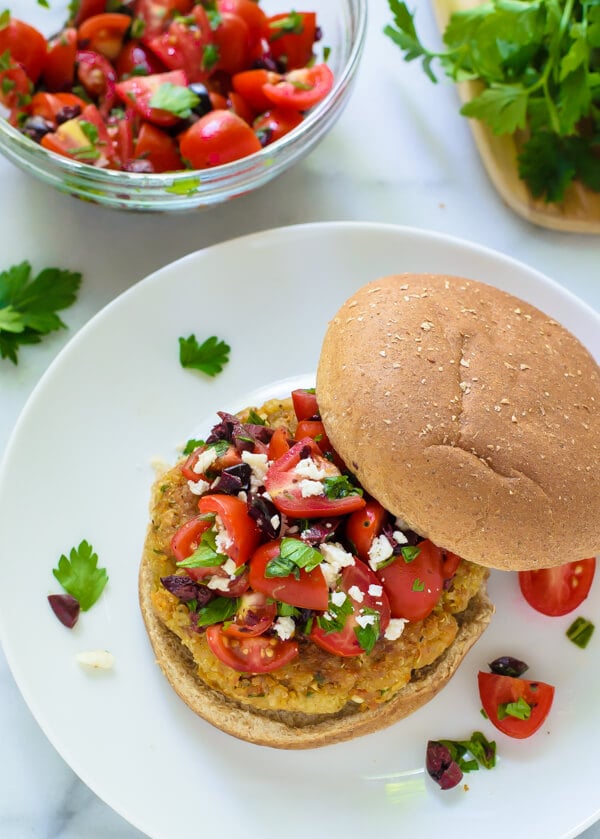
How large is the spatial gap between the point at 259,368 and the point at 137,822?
185 centimetres

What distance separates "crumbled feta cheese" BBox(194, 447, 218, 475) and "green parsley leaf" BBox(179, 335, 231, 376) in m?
0.71

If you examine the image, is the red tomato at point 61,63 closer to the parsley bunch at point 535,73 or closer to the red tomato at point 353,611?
the parsley bunch at point 535,73

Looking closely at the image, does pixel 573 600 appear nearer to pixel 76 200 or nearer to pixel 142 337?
pixel 142 337

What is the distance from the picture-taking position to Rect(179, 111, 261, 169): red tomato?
357cm

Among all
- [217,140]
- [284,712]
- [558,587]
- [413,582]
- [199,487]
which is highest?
[217,140]

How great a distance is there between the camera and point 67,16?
411 cm

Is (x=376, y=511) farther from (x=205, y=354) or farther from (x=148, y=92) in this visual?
(x=148, y=92)

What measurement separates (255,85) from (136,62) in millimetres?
545

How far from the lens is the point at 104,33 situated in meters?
3.84

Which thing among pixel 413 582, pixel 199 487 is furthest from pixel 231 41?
pixel 413 582

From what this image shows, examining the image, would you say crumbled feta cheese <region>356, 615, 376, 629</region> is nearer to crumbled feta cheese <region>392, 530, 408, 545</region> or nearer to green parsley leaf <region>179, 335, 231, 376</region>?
crumbled feta cheese <region>392, 530, 408, 545</region>

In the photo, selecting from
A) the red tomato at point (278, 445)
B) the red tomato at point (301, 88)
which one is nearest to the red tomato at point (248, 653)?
the red tomato at point (278, 445)

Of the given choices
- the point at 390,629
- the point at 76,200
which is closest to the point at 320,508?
the point at 390,629

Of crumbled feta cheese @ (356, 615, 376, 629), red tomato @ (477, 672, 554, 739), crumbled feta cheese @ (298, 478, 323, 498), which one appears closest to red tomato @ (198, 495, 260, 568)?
crumbled feta cheese @ (298, 478, 323, 498)
